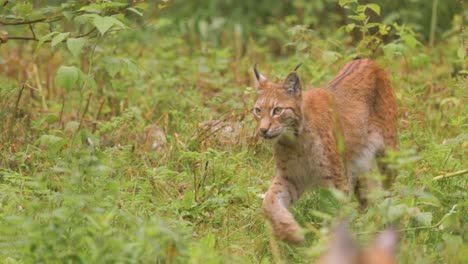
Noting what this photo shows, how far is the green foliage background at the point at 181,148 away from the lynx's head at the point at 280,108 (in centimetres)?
46

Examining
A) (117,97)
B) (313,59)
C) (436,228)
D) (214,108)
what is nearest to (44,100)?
(117,97)

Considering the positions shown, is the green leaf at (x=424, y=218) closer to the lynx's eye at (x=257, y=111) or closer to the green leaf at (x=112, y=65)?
the lynx's eye at (x=257, y=111)

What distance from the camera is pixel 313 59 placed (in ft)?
28.1

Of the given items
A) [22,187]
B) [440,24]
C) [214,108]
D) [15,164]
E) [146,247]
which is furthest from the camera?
[440,24]

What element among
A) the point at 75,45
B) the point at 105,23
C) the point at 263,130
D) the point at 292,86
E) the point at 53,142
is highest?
the point at 105,23

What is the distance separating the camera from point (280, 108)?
584 cm

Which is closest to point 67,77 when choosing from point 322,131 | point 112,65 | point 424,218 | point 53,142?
point 112,65

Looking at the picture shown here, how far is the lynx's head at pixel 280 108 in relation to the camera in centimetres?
576

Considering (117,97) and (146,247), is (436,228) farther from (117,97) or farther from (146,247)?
(117,97)

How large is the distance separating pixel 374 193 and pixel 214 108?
3.69m

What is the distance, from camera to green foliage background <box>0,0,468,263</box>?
4523 mm

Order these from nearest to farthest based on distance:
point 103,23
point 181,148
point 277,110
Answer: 1. point 103,23
2. point 277,110
3. point 181,148

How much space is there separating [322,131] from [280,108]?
352mm

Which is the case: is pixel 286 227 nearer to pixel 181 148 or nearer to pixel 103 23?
pixel 103 23
